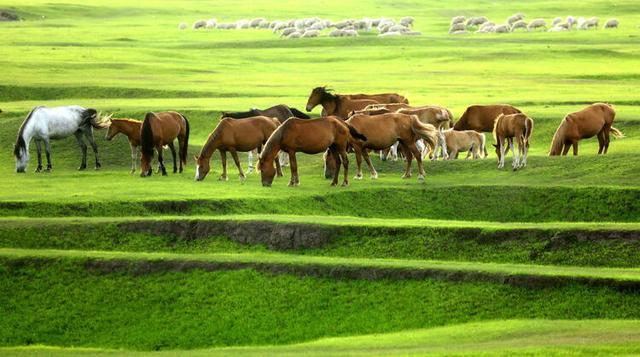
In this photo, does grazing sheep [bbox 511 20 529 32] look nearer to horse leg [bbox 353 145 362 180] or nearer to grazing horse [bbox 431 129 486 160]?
grazing horse [bbox 431 129 486 160]

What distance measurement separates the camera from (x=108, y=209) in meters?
27.3

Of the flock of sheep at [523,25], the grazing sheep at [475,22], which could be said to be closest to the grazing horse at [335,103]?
the flock of sheep at [523,25]

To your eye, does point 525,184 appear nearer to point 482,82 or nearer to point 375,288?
point 375,288

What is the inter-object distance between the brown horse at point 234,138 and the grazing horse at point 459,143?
506cm

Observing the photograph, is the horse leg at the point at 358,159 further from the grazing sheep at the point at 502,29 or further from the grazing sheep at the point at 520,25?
the grazing sheep at the point at 520,25

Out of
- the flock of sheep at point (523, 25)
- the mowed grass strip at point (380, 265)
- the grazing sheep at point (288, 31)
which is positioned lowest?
the flock of sheep at point (523, 25)

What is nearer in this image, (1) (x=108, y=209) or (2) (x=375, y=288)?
(2) (x=375, y=288)

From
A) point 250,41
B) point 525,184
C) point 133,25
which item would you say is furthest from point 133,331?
point 133,25

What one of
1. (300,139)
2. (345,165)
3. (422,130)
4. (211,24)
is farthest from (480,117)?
(211,24)

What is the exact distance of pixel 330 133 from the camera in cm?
3011

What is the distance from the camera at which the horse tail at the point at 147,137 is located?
32.8m

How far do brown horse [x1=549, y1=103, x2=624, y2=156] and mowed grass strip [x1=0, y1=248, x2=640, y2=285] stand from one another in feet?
37.8

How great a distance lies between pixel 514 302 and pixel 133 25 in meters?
88.5

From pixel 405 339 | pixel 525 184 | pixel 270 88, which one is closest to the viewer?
pixel 405 339
